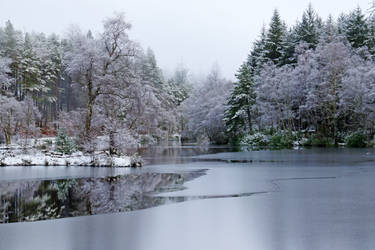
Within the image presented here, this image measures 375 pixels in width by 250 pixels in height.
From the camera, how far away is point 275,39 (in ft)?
197

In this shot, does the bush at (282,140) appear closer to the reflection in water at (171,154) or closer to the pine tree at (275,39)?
the reflection in water at (171,154)

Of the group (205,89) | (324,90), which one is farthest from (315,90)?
(205,89)

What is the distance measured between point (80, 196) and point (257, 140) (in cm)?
3733

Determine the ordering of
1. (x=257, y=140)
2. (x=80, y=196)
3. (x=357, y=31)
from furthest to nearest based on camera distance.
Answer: (x=357, y=31)
(x=257, y=140)
(x=80, y=196)

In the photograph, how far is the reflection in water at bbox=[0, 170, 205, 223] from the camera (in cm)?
1046

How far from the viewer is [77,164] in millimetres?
25484

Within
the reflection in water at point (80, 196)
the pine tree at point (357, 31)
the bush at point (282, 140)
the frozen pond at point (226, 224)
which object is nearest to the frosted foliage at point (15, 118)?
the reflection in water at point (80, 196)

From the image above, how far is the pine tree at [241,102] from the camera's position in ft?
169

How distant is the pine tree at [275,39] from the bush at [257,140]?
1486cm

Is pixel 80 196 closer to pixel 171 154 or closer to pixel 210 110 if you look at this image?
pixel 171 154

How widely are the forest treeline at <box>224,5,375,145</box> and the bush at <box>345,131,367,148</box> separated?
2.33 feet

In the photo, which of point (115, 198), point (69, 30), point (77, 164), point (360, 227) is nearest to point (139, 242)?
point (360, 227)

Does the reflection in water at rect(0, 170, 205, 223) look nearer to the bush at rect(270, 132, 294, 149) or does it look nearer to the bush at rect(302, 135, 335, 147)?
the bush at rect(270, 132, 294, 149)

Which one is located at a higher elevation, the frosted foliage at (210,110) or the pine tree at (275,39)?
the pine tree at (275,39)
